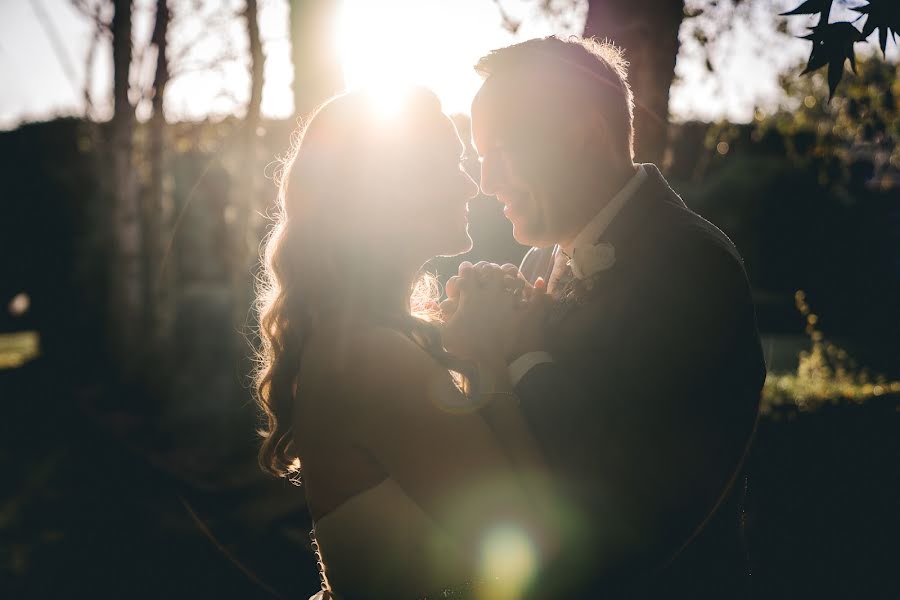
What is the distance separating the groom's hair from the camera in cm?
260

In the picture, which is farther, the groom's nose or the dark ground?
the dark ground

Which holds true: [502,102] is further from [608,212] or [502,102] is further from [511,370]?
[511,370]

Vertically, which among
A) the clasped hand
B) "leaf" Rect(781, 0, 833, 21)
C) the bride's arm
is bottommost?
the bride's arm

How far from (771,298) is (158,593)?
16.7 metres

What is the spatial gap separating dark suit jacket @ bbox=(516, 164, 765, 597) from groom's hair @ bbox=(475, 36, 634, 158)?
1.93ft

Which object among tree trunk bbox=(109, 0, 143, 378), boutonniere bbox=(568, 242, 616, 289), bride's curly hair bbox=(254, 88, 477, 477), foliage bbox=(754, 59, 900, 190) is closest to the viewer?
bride's curly hair bbox=(254, 88, 477, 477)

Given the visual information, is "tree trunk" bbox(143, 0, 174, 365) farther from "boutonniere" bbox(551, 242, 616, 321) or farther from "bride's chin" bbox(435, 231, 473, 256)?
"boutonniere" bbox(551, 242, 616, 321)

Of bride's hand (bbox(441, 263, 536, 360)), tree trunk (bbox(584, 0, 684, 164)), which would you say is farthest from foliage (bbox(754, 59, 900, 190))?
bride's hand (bbox(441, 263, 536, 360))

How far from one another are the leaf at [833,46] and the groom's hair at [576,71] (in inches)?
31.9

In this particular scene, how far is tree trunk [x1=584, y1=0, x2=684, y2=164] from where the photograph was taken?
3.80 meters

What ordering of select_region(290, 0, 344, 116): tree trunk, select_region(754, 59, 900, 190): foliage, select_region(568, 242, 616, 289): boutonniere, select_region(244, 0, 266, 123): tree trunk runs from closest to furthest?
select_region(568, 242, 616, 289): boutonniere, select_region(290, 0, 344, 116): tree trunk, select_region(754, 59, 900, 190): foliage, select_region(244, 0, 266, 123): tree trunk

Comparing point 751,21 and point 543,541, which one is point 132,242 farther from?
point 543,541

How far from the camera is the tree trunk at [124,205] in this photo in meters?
12.0

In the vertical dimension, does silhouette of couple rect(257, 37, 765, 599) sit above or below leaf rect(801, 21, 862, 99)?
below
